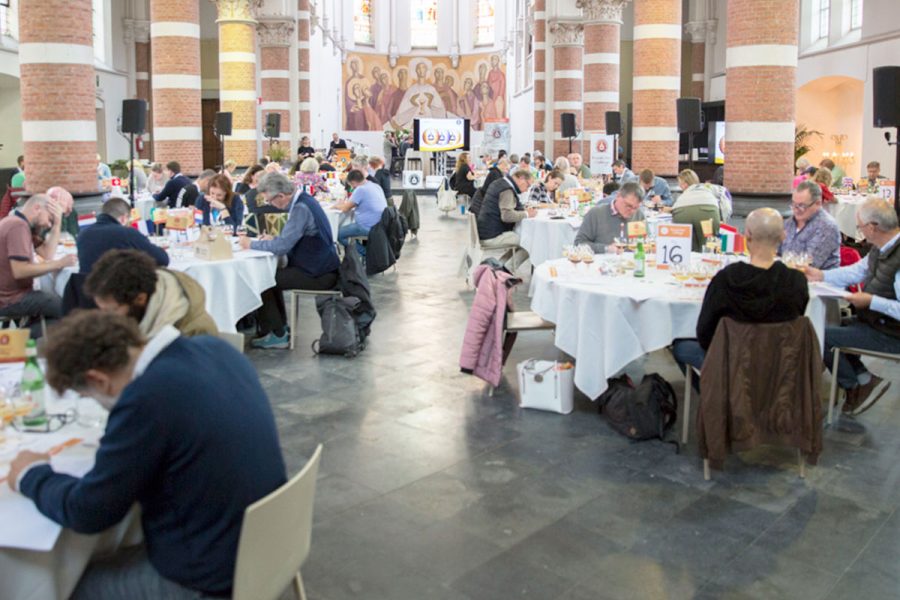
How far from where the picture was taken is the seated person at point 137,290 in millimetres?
2980

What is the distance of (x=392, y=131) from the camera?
38.4 meters

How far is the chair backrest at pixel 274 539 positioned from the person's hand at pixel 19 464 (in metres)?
0.68

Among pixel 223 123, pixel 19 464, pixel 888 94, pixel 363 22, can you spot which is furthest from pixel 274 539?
pixel 363 22

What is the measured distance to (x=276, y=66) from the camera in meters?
24.4

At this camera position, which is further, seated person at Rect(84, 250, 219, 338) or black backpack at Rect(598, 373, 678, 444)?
black backpack at Rect(598, 373, 678, 444)

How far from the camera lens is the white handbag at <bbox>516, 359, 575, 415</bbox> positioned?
5973mm

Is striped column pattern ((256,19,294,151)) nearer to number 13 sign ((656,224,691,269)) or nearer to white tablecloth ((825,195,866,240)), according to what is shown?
white tablecloth ((825,195,866,240))

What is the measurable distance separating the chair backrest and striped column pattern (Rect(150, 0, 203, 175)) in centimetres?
1422

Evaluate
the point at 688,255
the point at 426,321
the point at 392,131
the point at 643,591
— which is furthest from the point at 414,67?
the point at 643,591

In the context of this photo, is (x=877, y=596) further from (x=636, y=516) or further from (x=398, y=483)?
(x=398, y=483)

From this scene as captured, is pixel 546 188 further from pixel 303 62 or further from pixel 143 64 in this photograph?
pixel 143 64

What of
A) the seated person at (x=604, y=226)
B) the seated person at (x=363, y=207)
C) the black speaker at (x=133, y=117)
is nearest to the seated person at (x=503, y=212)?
the seated person at (x=363, y=207)

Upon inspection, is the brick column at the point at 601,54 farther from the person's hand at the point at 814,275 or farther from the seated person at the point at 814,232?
the person's hand at the point at 814,275

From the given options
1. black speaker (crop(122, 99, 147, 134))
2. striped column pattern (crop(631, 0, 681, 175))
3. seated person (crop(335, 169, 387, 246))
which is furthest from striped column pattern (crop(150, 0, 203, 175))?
striped column pattern (crop(631, 0, 681, 175))
